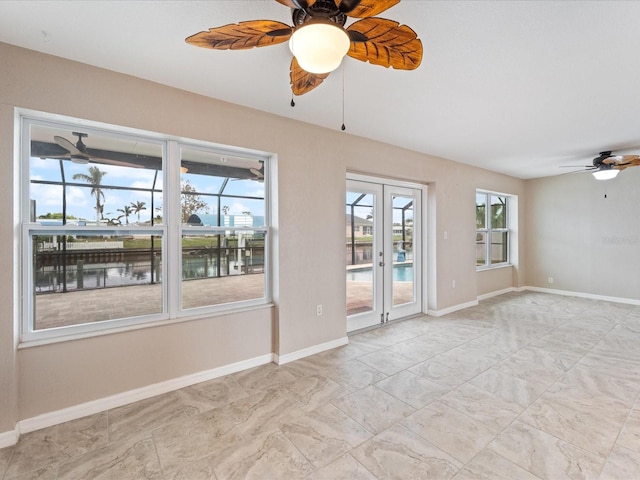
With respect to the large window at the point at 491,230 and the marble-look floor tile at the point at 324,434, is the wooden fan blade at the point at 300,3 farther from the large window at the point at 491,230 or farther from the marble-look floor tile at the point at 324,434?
the large window at the point at 491,230

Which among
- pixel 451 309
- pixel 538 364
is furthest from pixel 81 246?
pixel 451 309

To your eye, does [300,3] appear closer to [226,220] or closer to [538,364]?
[226,220]

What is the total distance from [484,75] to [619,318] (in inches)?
184

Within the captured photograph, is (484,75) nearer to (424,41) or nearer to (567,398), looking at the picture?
(424,41)

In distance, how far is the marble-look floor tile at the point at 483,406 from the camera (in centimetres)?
215

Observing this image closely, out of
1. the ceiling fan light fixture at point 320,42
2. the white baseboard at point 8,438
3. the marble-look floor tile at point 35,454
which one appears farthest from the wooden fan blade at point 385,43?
the white baseboard at point 8,438

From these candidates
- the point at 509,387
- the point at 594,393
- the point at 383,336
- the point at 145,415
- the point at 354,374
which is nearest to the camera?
the point at 145,415

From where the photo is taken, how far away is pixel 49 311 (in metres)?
2.27

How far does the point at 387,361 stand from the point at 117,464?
2357 mm

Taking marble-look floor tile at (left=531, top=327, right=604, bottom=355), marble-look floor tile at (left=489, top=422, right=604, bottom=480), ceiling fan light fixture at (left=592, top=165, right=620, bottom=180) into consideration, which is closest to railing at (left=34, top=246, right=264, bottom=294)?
marble-look floor tile at (left=489, top=422, right=604, bottom=480)

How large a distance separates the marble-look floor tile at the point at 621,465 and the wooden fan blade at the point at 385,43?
2.49 meters

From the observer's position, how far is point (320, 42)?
1178 mm

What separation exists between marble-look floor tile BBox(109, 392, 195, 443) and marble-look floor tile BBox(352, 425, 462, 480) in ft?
4.52

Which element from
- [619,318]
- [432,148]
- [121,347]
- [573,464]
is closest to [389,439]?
[573,464]
